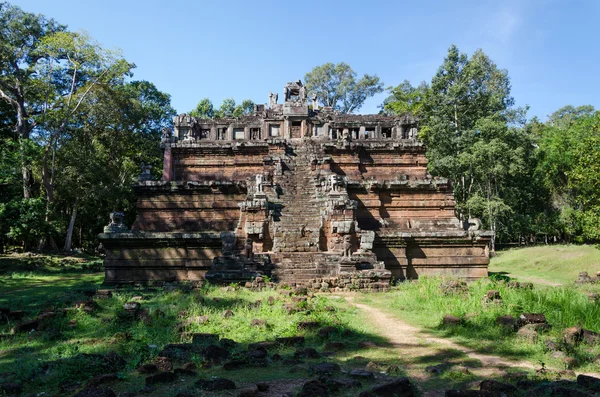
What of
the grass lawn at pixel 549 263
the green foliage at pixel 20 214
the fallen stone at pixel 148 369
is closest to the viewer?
the fallen stone at pixel 148 369

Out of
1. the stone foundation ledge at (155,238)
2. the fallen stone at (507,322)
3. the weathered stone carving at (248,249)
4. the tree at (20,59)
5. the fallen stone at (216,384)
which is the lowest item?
the fallen stone at (216,384)

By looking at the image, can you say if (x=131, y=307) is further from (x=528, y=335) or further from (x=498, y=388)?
(x=528, y=335)

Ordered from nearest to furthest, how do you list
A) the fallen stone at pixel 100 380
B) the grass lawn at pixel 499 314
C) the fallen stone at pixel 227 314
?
the fallen stone at pixel 100 380 → the grass lawn at pixel 499 314 → the fallen stone at pixel 227 314

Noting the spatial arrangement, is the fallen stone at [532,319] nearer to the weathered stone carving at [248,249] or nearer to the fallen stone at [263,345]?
the fallen stone at [263,345]

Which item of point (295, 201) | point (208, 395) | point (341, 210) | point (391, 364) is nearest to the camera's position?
point (208, 395)

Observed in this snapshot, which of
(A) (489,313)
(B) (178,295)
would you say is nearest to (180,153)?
(B) (178,295)

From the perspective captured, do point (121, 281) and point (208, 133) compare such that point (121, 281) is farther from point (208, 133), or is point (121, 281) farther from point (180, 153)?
point (208, 133)

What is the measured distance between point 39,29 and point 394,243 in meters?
27.9

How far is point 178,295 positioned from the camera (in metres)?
10.5

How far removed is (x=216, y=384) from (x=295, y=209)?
1095 cm

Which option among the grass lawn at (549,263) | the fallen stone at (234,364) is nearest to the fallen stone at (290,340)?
the fallen stone at (234,364)

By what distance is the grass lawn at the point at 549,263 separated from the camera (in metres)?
→ 19.6

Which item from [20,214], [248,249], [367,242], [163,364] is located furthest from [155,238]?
[163,364]

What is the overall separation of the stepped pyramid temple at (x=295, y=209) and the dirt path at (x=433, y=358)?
4773 mm
